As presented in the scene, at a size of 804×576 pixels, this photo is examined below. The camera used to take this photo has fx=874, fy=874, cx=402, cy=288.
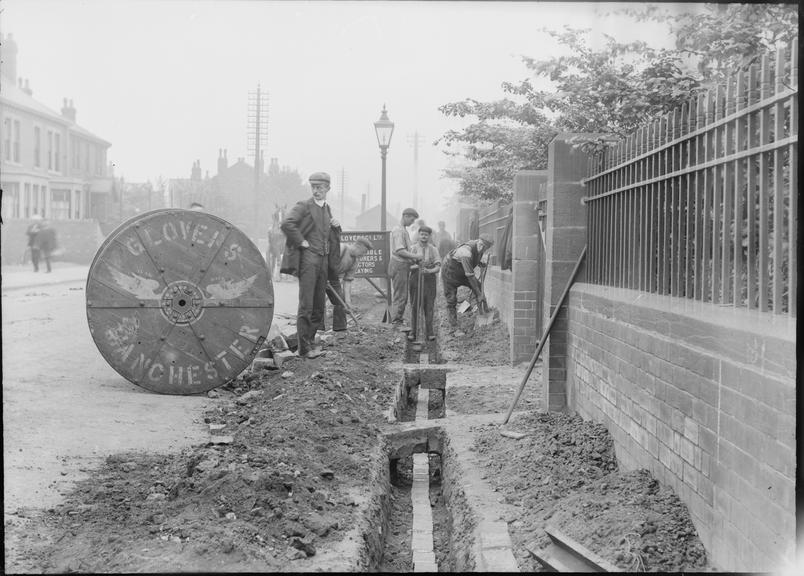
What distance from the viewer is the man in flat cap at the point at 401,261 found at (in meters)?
14.0

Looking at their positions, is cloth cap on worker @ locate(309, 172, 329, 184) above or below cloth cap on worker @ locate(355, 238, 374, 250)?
above

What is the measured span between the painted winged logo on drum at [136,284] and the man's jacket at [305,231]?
79.0 inches

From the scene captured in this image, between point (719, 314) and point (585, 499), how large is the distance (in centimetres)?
151

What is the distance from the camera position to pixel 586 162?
7.73 metres

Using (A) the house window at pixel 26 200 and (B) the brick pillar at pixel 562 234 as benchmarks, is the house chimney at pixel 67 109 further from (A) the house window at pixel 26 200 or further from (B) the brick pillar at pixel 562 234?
(B) the brick pillar at pixel 562 234

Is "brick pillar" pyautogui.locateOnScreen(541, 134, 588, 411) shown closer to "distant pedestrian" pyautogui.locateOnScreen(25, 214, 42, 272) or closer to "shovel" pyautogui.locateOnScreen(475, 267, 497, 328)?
"distant pedestrian" pyautogui.locateOnScreen(25, 214, 42, 272)

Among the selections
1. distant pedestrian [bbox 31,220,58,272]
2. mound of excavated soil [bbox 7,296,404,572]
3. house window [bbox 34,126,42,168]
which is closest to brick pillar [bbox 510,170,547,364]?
mound of excavated soil [bbox 7,296,404,572]

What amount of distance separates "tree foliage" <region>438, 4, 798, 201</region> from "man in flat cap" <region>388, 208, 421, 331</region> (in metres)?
1.44

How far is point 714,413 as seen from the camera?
13.2 ft

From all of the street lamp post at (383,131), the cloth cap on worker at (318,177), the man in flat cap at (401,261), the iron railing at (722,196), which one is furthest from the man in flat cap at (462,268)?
the iron railing at (722,196)

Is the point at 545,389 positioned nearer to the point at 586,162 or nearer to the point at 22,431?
the point at 586,162

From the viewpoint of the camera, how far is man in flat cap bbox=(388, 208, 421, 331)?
45.9 ft

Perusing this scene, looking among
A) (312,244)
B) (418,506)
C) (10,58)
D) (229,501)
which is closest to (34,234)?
(10,58)

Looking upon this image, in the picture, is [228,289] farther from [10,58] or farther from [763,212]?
[763,212]
